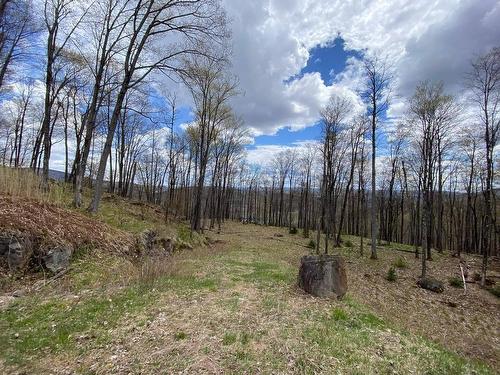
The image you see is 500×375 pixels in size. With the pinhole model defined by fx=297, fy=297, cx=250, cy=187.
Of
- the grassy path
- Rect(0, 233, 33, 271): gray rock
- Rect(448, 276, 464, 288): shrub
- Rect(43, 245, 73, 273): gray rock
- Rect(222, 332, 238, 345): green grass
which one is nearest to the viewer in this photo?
the grassy path

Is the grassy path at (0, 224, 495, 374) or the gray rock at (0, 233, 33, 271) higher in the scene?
the gray rock at (0, 233, 33, 271)

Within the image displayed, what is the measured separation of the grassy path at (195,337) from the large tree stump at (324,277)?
80 cm

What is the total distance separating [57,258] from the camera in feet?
21.3

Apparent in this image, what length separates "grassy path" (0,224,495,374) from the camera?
3.82m

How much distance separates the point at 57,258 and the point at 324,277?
20.5 feet

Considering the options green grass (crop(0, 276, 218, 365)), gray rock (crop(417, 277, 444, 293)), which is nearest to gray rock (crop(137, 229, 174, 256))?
→ green grass (crop(0, 276, 218, 365))

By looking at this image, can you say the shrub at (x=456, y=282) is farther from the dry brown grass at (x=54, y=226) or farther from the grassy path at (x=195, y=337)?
the dry brown grass at (x=54, y=226)

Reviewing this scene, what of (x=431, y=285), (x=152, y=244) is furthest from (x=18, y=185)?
(x=431, y=285)

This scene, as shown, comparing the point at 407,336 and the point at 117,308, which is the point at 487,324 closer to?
the point at 407,336

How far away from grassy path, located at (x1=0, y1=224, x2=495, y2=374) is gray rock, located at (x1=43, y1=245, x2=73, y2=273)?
0.42 meters

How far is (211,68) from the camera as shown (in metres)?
20.2

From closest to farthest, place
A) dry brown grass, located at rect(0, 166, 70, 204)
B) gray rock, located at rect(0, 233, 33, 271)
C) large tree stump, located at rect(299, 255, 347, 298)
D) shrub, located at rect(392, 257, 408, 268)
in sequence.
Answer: gray rock, located at rect(0, 233, 33, 271)
large tree stump, located at rect(299, 255, 347, 298)
dry brown grass, located at rect(0, 166, 70, 204)
shrub, located at rect(392, 257, 408, 268)

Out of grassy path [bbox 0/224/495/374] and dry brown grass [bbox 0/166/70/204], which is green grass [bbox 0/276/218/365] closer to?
grassy path [bbox 0/224/495/374]

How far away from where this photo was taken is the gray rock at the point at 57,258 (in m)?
6.34
